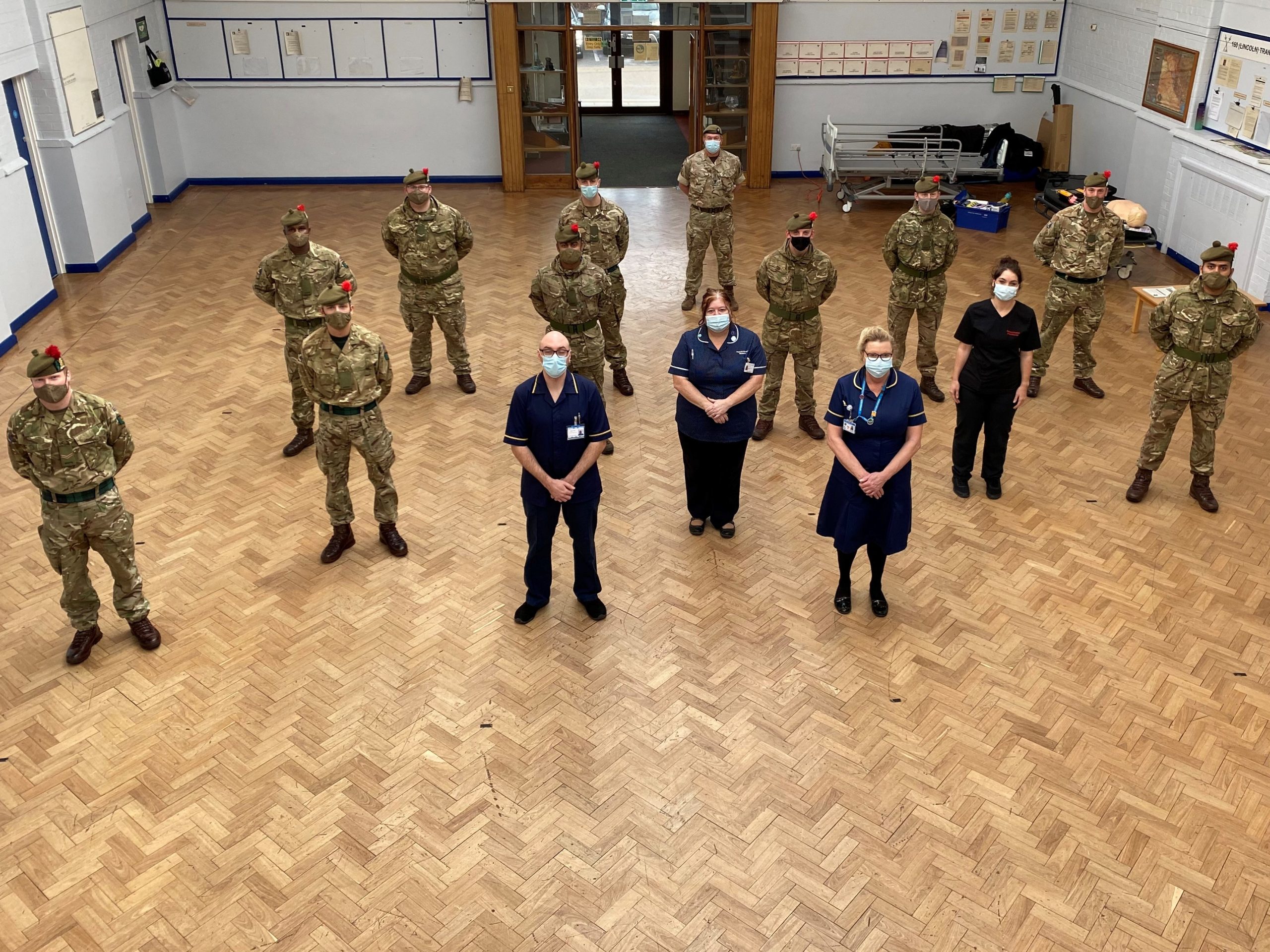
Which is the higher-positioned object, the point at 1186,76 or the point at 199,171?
the point at 1186,76

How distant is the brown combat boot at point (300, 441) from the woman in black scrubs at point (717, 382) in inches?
122

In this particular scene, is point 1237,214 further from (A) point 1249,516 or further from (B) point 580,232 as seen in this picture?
(B) point 580,232

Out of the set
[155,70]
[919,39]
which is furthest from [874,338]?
[155,70]

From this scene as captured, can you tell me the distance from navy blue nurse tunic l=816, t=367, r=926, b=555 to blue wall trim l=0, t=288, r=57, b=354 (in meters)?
7.93

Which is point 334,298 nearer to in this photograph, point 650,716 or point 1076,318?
point 650,716

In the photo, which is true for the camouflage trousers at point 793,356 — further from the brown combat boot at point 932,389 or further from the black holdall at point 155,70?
the black holdall at point 155,70

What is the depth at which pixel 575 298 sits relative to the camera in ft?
24.0

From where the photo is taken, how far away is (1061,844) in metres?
4.60

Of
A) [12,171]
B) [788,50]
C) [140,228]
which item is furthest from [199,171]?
[788,50]

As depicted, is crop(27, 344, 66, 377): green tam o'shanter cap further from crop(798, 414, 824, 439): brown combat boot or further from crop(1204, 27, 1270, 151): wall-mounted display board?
crop(1204, 27, 1270, 151): wall-mounted display board

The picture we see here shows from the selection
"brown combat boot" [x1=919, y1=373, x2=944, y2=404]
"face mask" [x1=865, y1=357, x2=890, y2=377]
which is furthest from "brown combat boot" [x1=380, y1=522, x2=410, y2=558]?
"brown combat boot" [x1=919, y1=373, x2=944, y2=404]

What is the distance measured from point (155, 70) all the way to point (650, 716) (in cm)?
1230

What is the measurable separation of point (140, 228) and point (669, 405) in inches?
332

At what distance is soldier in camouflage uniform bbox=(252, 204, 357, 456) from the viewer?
730cm
